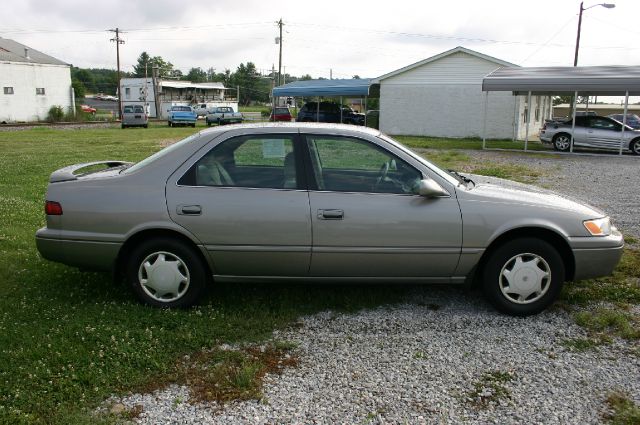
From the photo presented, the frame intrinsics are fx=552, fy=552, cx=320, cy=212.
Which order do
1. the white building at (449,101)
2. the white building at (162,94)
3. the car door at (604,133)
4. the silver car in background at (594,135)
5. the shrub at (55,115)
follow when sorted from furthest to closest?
the white building at (162,94)
the shrub at (55,115)
the white building at (449,101)
the car door at (604,133)
the silver car in background at (594,135)

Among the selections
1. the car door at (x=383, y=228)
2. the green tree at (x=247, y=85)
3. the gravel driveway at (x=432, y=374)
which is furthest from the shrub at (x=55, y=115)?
the green tree at (x=247, y=85)

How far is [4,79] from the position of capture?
136 feet

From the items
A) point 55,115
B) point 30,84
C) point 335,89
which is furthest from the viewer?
point 55,115

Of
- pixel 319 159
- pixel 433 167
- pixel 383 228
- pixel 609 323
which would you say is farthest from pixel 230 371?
pixel 609 323

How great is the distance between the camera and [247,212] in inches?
171

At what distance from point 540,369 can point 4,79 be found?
153 feet

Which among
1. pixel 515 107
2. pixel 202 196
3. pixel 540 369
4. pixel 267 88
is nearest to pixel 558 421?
pixel 540 369

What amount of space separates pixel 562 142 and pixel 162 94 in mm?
50751

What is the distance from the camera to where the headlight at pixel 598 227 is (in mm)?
4469

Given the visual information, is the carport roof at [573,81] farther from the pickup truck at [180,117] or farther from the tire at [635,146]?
the pickup truck at [180,117]

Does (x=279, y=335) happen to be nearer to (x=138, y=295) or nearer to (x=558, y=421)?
(x=138, y=295)

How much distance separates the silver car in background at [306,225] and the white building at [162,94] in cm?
5649

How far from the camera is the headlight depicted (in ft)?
14.7

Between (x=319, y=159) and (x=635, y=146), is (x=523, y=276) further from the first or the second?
(x=635, y=146)
